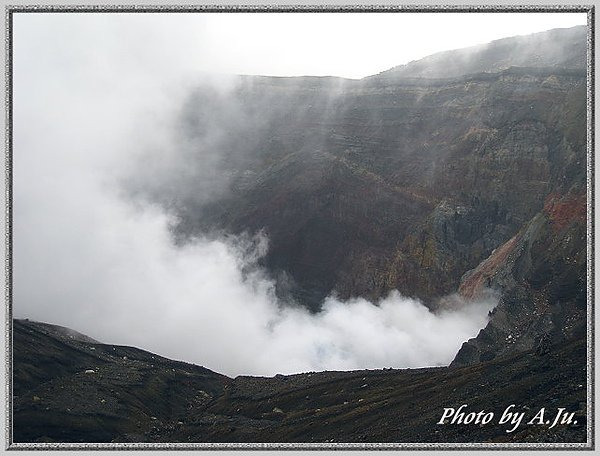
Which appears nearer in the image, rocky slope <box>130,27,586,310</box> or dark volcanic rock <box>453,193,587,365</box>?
dark volcanic rock <box>453,193,587,365</box>

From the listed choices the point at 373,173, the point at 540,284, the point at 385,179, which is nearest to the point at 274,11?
the point at 373,173

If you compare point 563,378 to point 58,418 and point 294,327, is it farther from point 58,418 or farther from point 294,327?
point 58,418

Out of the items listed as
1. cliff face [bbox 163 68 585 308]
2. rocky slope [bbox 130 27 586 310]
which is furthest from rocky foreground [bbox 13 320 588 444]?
cliff face [bbox 163 68 585 308]

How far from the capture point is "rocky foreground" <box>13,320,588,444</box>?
22.1 metres

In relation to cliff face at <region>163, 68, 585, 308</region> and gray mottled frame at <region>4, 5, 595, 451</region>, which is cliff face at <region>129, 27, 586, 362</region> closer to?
cliff face at <region>163, 68, 585, 308</region>

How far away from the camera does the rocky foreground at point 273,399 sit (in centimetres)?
2212

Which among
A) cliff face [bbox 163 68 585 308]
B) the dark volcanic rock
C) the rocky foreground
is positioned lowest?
the rocky foreground

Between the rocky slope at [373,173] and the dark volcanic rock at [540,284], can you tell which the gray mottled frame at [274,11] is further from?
the rocky slope at [373,173]

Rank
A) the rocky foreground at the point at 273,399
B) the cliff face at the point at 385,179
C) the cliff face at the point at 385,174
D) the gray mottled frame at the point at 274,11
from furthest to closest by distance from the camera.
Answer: the cliff face at the point at 385,179 → the cliff face at the point at 385,174 → the rocky foreground at the point at 273,399 → the gray mottled frame at the point at 274,11

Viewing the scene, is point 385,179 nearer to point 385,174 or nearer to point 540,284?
point 385,174

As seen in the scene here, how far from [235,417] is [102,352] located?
8774 mm

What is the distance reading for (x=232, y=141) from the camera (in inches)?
1489

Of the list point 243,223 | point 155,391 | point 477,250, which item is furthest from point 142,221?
point 477,250

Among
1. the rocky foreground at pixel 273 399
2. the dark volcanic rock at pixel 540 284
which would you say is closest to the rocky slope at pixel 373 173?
the dark volcanic rock at pixel 540 284
